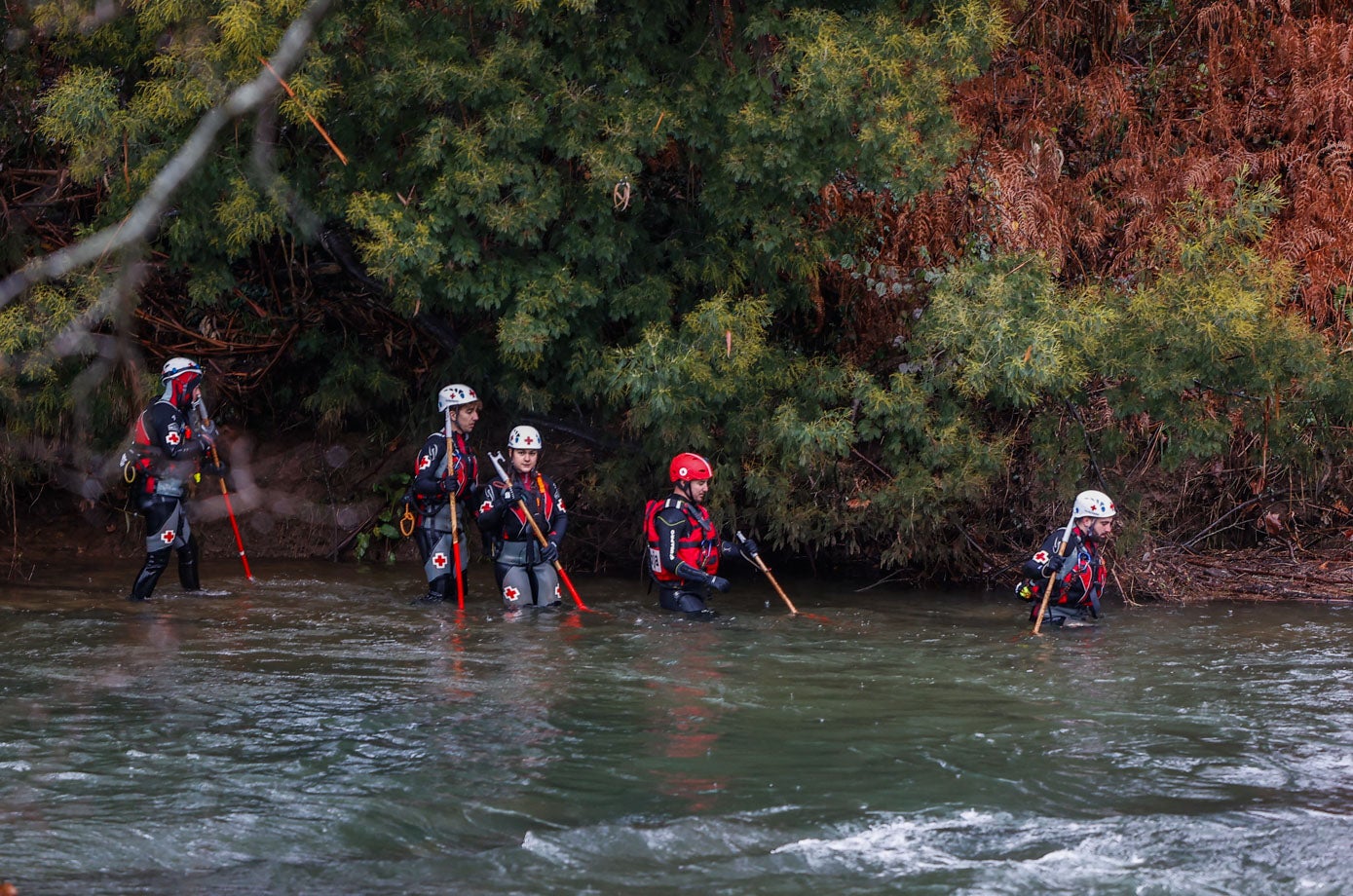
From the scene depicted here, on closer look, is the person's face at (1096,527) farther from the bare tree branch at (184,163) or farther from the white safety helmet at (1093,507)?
the bare tree branch at (184,163)

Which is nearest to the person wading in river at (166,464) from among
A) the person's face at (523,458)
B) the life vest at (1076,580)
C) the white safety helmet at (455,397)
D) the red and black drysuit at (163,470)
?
the red and black drysuit at (163,470)

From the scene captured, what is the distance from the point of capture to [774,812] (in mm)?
6352

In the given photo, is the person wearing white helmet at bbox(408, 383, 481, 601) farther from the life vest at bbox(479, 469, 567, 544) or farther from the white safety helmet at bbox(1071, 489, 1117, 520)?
the white safety helmet at bbox(1071, 489, 1117, 520)

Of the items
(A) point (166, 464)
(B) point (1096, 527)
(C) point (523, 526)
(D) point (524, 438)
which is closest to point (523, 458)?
(D) point (524, 438)

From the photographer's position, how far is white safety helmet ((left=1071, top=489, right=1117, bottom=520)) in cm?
1089

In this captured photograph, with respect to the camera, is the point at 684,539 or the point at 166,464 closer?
the point at 684,539

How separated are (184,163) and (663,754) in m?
6.26

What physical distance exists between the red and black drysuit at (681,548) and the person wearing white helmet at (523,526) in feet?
2.52

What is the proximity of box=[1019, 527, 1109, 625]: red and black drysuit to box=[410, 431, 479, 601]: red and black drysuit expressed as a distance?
14.6 feet

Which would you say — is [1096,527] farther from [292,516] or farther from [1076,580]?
[292,516]

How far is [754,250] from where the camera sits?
12531mm

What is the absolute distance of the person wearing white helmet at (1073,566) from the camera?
1088 centimetres

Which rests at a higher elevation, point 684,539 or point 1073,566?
point 684,539

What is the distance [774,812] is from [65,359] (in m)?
8.66
